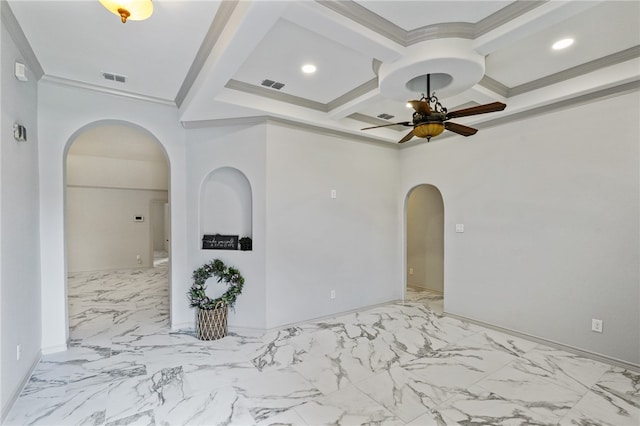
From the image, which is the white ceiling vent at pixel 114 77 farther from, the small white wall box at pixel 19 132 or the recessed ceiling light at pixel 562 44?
the recessed ceiling light at pixel 562 44

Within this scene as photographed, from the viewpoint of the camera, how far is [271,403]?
2402 millimetres

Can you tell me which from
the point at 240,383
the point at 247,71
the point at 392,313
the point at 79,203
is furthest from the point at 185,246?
the point at 79,203

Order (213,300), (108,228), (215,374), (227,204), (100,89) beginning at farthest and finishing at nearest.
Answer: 1. (108,228)
2. (227,204)
3. (213,300)
4. (100,89)
5. (215,374)

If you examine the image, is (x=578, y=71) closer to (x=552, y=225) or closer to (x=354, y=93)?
(x=552, y=225)

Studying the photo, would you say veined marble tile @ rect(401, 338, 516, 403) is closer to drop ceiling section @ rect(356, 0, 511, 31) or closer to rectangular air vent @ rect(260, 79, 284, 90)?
drop ceiling section @ rect(356, 0, 511, 31)

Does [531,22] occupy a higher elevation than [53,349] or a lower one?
higher

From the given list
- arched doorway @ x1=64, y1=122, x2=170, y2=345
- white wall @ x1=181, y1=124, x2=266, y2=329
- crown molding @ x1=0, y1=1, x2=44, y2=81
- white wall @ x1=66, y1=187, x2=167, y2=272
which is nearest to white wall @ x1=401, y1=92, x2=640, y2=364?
white wall @ x1=181, y1=124, x2=266, y2=329

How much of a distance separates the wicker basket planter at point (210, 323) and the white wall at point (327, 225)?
1.99 ft

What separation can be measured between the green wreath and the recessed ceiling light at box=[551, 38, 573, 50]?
4.07 m

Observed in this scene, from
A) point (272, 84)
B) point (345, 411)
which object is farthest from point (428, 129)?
point (345, 411)

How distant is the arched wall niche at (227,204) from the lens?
4.21 metres

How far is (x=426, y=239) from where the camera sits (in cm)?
604

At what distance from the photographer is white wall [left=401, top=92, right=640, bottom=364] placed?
298cm

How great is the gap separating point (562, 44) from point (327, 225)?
318 cm
